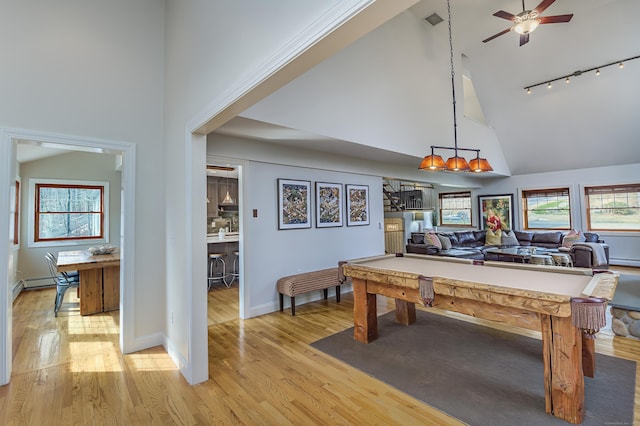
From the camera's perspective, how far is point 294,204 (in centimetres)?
462

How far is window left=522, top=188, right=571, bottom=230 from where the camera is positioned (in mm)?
8164

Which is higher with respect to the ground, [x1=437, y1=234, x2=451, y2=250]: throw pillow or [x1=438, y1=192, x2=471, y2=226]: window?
[x1=438, y1=192, x2=471, y2=226]: window

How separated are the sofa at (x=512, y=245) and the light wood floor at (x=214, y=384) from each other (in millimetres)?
3224

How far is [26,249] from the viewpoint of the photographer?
569 centimetres

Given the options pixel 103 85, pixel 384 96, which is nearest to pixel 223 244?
pixel 103 85

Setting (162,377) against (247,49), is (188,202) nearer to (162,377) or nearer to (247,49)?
(247,49)

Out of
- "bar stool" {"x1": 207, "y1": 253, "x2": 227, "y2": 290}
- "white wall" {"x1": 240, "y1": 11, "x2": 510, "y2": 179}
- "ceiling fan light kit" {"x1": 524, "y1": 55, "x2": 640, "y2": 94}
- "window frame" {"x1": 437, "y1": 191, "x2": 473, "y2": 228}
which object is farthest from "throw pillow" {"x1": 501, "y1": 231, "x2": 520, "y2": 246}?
"bar stool" {"x1": 207, "y1": 253, "x2": 227, "y2": 290}

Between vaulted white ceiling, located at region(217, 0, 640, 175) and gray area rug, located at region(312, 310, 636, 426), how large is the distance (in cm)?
255

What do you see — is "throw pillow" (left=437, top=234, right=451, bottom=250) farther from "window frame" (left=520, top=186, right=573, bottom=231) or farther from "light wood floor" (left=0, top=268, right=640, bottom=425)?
"light wood floor" (left=0, top=268, right=640, bottom=425)

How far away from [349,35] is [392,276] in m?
2.15

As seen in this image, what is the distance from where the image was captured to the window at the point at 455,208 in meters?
9.97

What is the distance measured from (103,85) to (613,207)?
35.0 ft

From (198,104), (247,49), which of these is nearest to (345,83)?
(198,104)

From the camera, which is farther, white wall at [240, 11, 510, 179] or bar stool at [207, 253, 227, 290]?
bar stool at [207, 253, 227, 290]
